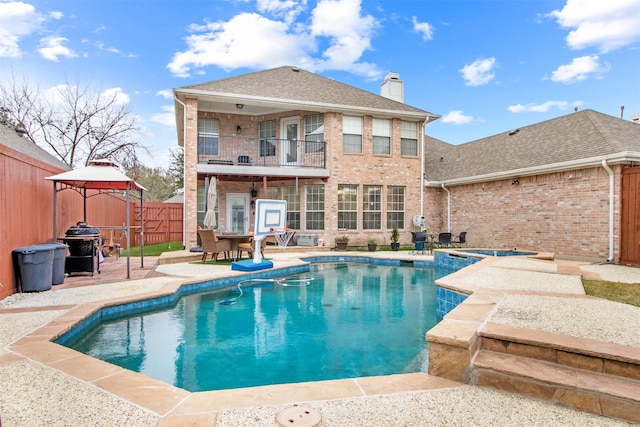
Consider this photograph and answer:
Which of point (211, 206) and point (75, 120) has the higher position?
point (75, 120)

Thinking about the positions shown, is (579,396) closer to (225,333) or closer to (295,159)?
(225,333)

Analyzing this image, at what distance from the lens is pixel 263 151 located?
1577 cm

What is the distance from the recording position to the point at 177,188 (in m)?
35.3

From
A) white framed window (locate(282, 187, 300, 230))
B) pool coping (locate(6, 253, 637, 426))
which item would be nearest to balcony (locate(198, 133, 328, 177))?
white framed window (locate(282, 187, 300, 230))

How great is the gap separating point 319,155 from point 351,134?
1655mm

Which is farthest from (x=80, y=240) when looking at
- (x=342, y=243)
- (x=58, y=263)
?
(x=342, y=243)

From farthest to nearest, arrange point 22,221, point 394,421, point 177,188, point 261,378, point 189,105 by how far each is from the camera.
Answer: point 177,188, point 189,105, point 22,221, point 261,378, point 394,421

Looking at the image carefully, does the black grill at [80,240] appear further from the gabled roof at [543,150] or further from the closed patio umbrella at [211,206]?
the gabled roof at [543,150]

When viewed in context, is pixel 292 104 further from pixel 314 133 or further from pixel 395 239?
pixel 395 239

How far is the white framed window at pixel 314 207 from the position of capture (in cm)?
1497

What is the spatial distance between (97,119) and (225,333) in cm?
2057

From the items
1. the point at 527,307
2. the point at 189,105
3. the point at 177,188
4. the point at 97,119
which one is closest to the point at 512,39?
the point at 189,105

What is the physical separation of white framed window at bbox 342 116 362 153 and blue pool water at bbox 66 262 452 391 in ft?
27.0

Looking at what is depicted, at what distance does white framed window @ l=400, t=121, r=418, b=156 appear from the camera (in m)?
15.8
